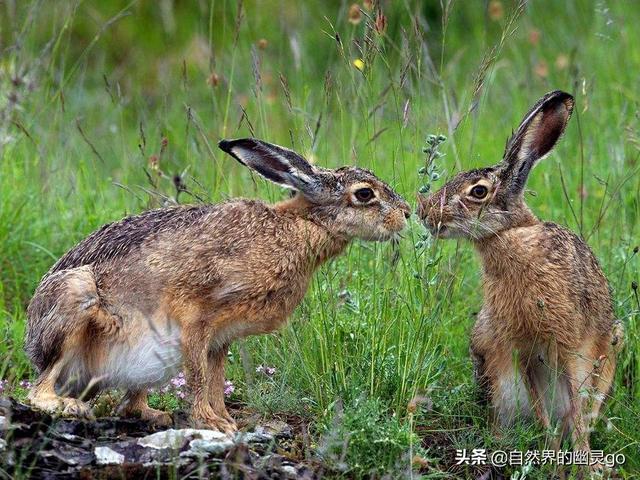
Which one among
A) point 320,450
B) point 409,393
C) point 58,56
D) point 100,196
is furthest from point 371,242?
point 58,56

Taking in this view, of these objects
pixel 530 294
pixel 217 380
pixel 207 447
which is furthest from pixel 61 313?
pixel 530 294

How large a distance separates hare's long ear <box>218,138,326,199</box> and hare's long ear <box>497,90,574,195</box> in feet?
3.42

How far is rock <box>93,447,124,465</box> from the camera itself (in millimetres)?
5609

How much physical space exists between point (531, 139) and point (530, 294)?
2.91 feet

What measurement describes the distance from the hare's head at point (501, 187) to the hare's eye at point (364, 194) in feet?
0.97

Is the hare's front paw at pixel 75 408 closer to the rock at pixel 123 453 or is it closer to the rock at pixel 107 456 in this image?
the rock at pixel 123 453

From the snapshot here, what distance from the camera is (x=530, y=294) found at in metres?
6.80

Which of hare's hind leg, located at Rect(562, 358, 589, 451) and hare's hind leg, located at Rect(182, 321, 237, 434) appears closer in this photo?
hare's hind leg, located at Rect(182, 321, 237, 434)

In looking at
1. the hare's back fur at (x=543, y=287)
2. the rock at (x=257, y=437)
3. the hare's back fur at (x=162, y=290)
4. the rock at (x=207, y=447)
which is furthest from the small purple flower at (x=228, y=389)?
the hare's back fur at (x=543, y=287)

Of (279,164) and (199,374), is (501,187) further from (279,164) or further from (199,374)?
(199,374)

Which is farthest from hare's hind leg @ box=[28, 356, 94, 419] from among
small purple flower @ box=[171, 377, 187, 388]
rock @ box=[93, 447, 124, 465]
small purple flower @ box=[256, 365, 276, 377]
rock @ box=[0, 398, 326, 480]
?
small purple flower @ box=[256, 365, 276, 377]

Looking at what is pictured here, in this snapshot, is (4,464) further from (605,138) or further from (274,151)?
(605,138)

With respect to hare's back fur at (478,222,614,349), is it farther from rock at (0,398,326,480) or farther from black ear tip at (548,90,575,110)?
rock at (0,398,326,480)

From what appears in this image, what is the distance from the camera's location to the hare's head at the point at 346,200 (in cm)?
682
